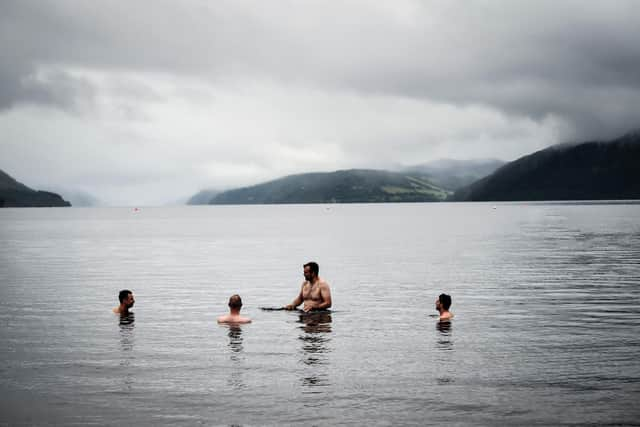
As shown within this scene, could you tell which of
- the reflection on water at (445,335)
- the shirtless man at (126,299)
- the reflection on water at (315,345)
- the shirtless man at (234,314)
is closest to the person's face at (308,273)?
the reflection on water at (315,345)

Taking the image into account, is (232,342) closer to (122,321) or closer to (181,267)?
(122,321)

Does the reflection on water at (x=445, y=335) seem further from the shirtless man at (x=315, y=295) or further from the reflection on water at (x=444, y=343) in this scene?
the shirtless man at (x=315, y=295)

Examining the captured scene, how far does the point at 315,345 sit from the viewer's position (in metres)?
23.2

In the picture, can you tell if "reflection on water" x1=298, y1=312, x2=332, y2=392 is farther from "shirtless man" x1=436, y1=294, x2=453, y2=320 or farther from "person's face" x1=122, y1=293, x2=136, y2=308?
→ "person's face" x1=122, y1=293, x2=136, y2=308

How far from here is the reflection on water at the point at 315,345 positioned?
18.3m

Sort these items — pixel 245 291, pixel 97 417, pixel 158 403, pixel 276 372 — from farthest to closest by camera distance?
pixel 245 291 → pixel 276 372 → pixel 158 403 → pixel 97 417

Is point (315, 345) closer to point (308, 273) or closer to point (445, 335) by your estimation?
point (445, 335)

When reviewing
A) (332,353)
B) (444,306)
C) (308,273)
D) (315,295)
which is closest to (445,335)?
(444,306)

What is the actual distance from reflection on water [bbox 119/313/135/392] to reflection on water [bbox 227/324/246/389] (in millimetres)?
2722

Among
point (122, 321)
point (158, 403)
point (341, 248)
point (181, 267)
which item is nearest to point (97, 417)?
point (158, 403)

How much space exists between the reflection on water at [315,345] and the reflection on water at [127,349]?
481 centimetres

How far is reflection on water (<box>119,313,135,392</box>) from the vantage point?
60.1 feet

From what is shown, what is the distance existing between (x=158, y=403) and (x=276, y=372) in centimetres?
399

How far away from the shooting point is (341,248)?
84312mm
